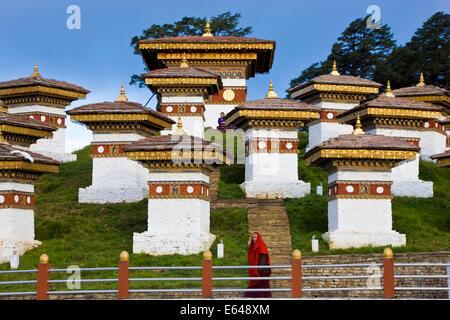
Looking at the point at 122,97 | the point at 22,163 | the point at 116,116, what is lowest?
the point at 22,163

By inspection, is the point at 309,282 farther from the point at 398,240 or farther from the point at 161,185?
the point at 161,185

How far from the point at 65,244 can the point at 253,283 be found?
35.0 feet

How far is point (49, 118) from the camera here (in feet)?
131

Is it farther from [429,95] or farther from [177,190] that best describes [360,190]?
[429,95]

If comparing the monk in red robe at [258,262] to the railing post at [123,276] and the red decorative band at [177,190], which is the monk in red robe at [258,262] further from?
the red decorative band at [177,190]

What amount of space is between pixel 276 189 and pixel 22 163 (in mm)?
11374

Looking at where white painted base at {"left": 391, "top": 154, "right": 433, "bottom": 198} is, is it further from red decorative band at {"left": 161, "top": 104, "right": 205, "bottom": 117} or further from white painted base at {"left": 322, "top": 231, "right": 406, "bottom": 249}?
red decorative band at {"left": 161, "top": 104, "right": 205, "bottom": 117}

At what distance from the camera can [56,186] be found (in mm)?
35094

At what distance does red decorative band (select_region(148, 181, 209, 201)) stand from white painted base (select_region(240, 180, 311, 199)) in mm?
5858

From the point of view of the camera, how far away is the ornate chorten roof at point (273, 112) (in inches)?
1262

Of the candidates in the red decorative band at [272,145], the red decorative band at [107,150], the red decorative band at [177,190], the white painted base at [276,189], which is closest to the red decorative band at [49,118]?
the red decorative band at [107,150]

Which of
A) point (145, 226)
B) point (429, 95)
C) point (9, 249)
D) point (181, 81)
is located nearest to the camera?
point (9, 249)

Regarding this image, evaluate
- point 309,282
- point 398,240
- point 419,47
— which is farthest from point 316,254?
point 419,47

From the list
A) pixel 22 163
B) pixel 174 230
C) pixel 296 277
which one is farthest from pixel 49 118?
pixel 296 277
